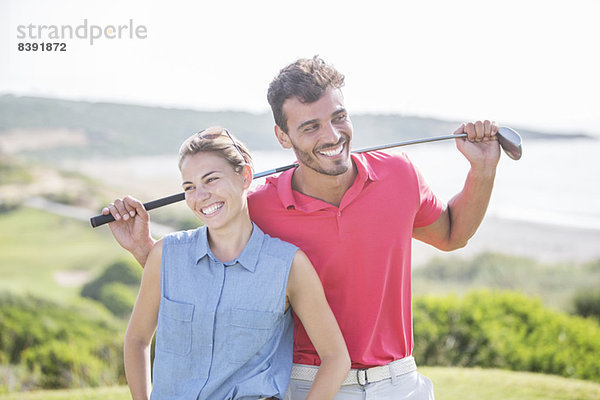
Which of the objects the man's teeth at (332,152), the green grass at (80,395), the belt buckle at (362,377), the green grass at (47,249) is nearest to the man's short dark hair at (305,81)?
the man's teeth at (332,152)

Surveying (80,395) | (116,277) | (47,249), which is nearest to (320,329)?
(80,395)

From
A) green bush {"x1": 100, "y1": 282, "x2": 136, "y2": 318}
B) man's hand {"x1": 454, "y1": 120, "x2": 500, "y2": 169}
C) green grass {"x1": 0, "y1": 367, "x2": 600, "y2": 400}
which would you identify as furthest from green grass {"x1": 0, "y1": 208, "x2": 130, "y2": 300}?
man's hand {"x1": 454, "y1": 120, "x2": 500, "y2": 169}

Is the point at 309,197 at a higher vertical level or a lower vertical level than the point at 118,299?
higher

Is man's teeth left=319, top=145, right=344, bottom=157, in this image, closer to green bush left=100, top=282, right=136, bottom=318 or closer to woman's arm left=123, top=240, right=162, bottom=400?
woman's arm left=123, top=240, right=162, bottom=400

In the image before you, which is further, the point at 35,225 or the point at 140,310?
the point at 35,225

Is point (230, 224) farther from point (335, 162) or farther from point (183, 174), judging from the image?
point (335, 162)

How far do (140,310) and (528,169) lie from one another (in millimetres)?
10256

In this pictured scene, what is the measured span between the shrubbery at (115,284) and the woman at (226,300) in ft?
18.5

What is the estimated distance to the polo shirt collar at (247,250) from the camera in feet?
7.01

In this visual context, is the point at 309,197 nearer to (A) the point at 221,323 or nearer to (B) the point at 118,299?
(A) the point at 221,323

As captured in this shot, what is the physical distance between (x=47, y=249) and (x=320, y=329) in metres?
8.72

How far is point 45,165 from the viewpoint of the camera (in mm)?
11852

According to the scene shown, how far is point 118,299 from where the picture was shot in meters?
7.57

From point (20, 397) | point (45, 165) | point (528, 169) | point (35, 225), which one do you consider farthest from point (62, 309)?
point (528, 169)
